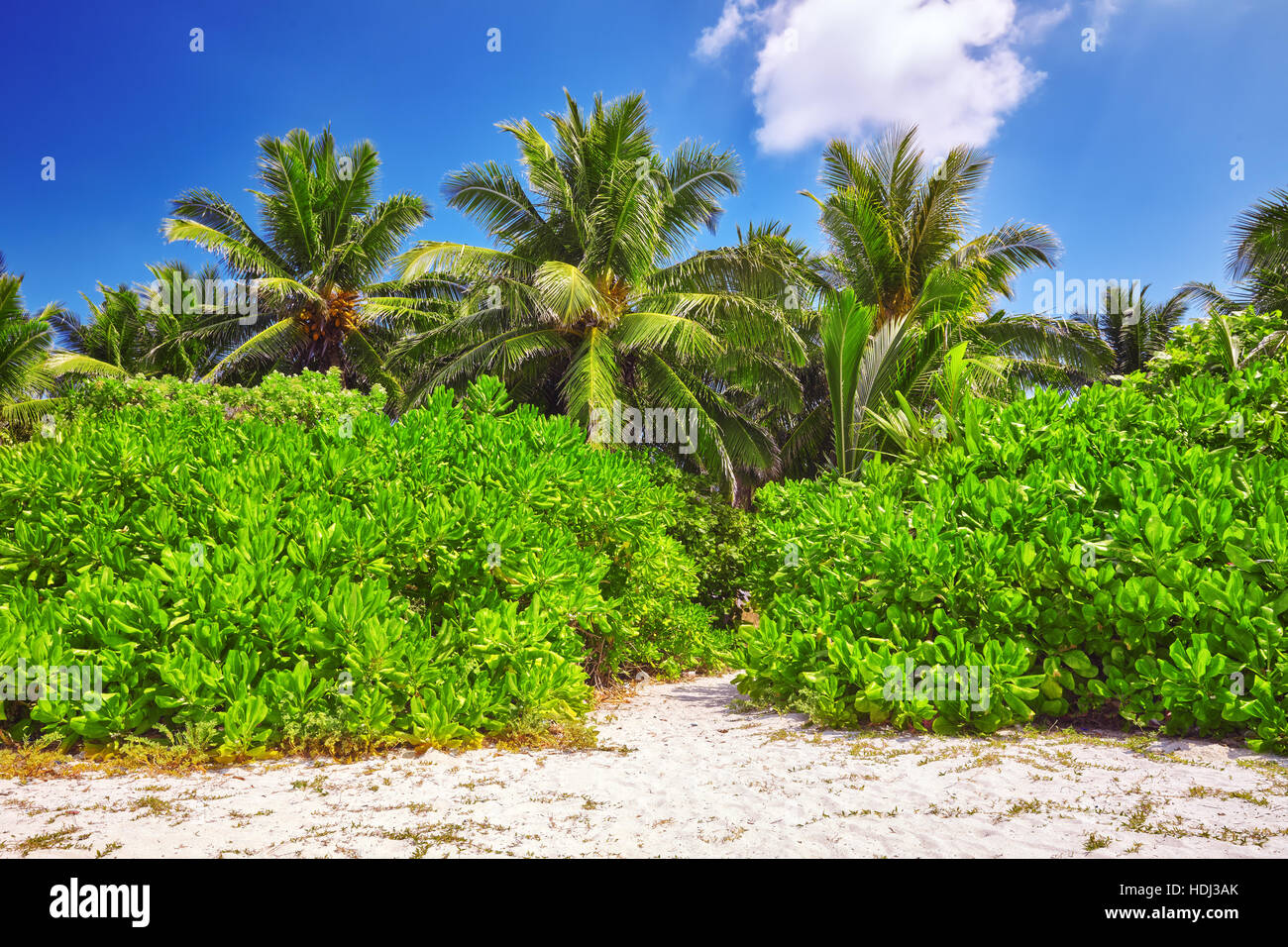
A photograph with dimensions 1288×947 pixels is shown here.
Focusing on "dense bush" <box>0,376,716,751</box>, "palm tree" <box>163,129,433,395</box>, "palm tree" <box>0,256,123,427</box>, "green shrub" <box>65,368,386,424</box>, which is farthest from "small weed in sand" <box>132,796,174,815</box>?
"palm tree" <box>0,256,123,427</box>

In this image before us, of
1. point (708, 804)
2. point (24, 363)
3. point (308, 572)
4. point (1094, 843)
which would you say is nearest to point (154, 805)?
point (308, 572)

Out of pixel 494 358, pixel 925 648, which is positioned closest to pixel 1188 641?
pixel 925 648

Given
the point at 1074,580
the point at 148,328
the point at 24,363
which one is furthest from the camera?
the point at 148,328

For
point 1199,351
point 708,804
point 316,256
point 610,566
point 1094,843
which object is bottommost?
point 708,804

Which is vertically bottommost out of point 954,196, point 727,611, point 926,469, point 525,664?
point 727,611

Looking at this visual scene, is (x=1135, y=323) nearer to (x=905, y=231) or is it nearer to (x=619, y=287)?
(x=905, y=231)

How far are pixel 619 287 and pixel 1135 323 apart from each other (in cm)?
2097

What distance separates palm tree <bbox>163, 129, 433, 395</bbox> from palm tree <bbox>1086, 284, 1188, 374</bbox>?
2252cm

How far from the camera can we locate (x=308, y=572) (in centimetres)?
465

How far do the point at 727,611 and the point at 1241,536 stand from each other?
8081mm

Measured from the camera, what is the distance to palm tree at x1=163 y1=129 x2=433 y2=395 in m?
17.9

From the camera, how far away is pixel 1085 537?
15.6 ft
